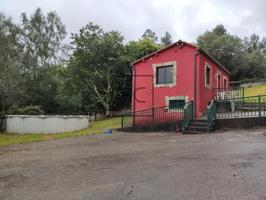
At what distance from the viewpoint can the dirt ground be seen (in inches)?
212

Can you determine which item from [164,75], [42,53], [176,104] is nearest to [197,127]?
[176,104]

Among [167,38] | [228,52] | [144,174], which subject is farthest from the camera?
[167,38]

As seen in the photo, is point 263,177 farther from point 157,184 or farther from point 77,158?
point 77,158

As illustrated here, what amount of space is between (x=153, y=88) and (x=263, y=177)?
15216mm

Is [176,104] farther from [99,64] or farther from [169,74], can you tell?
[99,64]

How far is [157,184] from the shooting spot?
5891 millimetres

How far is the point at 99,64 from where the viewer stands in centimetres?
3084

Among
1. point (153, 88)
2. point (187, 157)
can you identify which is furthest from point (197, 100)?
point (187, 157)

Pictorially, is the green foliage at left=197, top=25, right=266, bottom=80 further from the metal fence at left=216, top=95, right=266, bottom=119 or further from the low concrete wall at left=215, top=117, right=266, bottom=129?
the low concrete wall at left=215, top=117, right=266, bottom=129

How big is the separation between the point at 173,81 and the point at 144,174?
1374 centimetres

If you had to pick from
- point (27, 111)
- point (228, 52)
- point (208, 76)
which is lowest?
point (27, 111)

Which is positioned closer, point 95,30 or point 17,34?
point 95,30

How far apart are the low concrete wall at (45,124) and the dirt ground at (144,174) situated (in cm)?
1161

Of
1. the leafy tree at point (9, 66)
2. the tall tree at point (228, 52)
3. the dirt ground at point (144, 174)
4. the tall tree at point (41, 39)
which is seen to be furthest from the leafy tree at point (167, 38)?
the dirt ground at point (144, 174)
